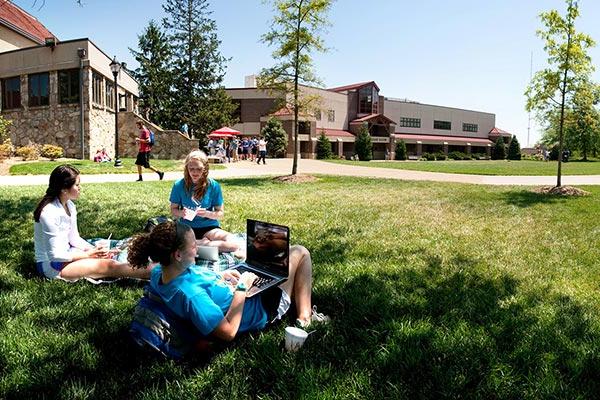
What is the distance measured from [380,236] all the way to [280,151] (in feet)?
111

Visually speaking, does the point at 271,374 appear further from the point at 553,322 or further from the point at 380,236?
the point at 380,236

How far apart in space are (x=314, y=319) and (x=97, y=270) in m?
Result: 2.18

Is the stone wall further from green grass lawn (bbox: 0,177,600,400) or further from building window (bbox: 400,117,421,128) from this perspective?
building window (bbox: 400,117,421,128)

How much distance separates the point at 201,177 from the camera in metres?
5.41

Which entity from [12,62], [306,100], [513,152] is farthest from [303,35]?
[513,152]

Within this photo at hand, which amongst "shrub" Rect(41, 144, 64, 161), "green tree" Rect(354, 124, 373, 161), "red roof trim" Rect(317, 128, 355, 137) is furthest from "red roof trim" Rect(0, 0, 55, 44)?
"green tree" Rect(354, 124, 373, 161)

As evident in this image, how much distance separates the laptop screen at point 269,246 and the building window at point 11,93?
→ 90.1ft

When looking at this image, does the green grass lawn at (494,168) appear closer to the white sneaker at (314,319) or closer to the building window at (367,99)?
the white sneaker at (314,319)

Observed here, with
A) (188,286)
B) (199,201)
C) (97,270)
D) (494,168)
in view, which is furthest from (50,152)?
(494,168)

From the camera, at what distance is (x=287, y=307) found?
11.1 feet

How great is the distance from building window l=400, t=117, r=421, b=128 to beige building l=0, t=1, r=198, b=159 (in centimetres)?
3884

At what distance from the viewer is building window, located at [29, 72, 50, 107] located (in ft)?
82.5

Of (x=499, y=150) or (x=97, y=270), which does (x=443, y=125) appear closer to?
(x=499, y=150)

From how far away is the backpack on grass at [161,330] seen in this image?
2.81 m
